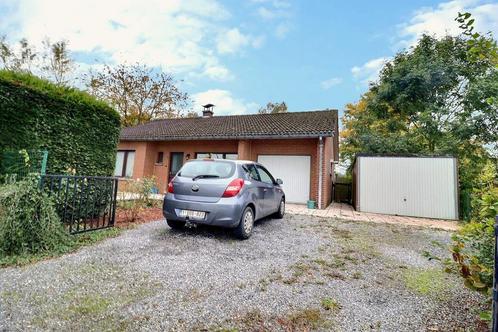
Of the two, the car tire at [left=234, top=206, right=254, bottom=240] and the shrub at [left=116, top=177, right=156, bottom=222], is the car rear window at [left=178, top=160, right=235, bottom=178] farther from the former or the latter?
the shrub at [left=116, top=177, right=156, bottom=222]

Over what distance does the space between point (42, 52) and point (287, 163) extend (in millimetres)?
17999

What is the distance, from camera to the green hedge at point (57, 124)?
14.7ft

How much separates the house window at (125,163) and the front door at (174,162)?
101 inches

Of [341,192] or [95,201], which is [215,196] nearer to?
[95,201]

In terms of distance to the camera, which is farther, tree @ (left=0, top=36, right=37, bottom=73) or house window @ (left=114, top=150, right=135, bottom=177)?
house window @ (left=114, top=150, right=135, bottom=177)

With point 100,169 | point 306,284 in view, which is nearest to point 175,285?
point 306,284

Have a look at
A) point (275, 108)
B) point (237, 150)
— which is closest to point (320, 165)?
point (237, 150)

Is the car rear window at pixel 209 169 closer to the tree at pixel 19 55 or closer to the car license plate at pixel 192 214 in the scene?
the car license plate at pixel 192 214

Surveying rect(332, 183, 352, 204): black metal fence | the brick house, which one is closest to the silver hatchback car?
the brick house

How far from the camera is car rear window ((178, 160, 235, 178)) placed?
4.62 meters

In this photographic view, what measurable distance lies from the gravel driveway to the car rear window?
3.96 feet

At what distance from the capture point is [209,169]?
4727 millimetres

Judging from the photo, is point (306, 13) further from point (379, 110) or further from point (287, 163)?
point (379, 110)

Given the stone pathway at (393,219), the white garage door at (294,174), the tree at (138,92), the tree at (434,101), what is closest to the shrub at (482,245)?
the stone pathway at (393,219)
